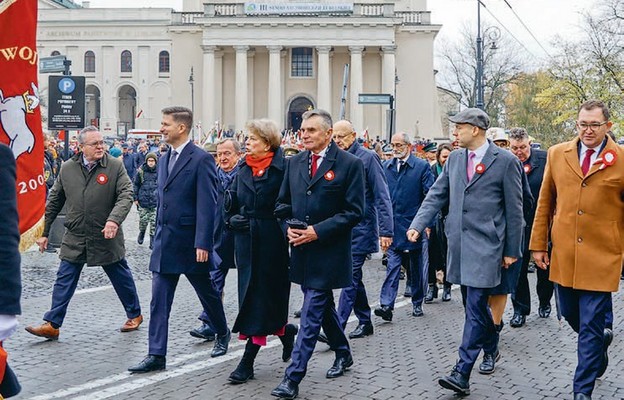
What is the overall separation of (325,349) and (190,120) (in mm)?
2674

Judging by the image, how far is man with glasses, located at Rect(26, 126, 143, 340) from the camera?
8961mm

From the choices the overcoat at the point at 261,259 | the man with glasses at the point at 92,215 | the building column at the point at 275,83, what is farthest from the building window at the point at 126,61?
the overcoat at the point at 261,259

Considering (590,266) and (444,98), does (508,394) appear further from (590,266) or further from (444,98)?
(444,98)

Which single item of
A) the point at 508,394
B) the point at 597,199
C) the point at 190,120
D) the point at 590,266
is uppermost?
the point at 190,120

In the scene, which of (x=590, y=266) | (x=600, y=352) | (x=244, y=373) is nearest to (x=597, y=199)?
(x=590, y=266)

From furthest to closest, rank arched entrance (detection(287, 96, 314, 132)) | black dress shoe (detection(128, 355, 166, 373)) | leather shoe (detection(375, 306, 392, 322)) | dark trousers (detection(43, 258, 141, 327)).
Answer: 1. arched entrance (detection(287, 96, 314, 132))
2. leather shoe (detection(375, 306, 392, 322))
3. dark trousers (detection(43, 258, 141, 327))
4. black dress shoe (detection(128, 355, 166, 373))

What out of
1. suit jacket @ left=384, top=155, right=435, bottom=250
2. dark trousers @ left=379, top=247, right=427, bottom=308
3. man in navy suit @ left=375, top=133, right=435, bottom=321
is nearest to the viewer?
dark trousers @ left=379, top=247, right=427, bottom=308

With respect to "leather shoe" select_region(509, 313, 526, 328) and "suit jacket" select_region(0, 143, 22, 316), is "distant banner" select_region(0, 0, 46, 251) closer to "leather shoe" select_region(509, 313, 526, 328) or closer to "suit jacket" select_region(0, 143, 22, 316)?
"suit jacket" select_region(0, 143, 22, 316)

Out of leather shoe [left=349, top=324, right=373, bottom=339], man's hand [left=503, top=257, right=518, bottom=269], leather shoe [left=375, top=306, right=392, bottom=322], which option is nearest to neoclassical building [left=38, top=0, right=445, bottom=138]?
leather shoe [left=375, top=306, right=392, bottom=322]

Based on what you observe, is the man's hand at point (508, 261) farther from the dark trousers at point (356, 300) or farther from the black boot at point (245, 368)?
the black boot at point (245, 368)

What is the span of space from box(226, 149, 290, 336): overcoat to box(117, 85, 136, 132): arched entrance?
8813cm

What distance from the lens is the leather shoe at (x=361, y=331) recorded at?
8.96 meters

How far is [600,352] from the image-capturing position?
628cm

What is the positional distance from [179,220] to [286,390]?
205 cm
